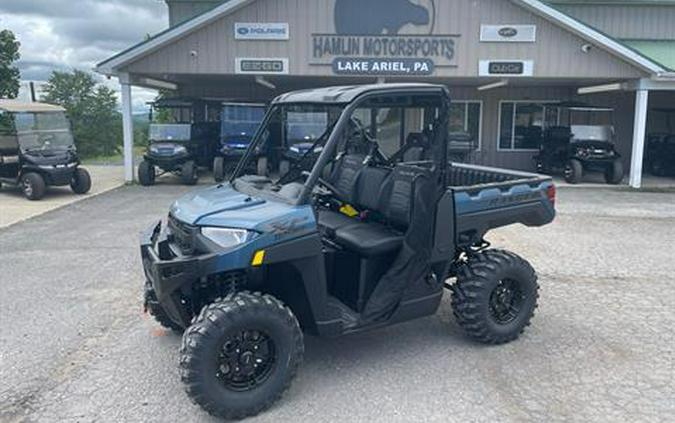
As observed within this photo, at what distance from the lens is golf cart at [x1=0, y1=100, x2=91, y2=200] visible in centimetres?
1259

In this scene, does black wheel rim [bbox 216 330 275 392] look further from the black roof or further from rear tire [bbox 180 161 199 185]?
rear tire [bbox 180 161 199 185]

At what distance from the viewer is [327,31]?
14633mm

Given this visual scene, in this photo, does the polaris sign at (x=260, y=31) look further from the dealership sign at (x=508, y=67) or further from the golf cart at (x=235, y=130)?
the dealership sign at (x=508, y=67)

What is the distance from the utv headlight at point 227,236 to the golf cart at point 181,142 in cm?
1187

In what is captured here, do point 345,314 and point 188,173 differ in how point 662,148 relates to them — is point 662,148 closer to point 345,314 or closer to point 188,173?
point 188,173

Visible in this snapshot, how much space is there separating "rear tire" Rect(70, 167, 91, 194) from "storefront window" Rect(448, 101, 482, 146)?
454 inches

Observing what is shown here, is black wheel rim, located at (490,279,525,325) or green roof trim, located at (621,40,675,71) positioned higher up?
green roof trim, located at (621,40,675,71)

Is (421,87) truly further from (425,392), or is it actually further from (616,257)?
(616,257)

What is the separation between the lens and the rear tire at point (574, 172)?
15.5 m

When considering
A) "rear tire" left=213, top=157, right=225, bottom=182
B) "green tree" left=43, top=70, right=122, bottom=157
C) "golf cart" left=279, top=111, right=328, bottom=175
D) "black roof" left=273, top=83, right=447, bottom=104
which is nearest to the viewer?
"black roof" left=273, top=83, right=447, bottom=104

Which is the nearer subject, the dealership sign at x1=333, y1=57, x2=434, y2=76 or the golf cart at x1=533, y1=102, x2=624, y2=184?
the dealership sign at x1=333, y1=57, x2=434, y2=76

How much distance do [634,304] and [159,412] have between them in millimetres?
4533

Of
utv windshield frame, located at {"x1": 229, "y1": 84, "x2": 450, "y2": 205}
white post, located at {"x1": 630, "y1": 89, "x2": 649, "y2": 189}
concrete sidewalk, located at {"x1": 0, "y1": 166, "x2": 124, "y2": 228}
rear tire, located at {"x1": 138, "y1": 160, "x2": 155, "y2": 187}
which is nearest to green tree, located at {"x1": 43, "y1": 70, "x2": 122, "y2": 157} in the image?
concrete sidewalk, located at {"x1": 0, "y1": 166, "x2": 124, "y2": 228}

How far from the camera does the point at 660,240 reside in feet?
28.6
